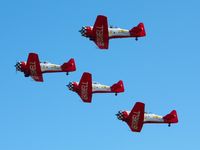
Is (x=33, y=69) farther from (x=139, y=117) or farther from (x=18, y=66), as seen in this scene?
(x=139, y=117)

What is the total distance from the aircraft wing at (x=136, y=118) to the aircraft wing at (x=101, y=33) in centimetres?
2026

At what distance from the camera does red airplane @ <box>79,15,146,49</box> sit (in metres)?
164

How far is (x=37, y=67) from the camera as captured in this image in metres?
173

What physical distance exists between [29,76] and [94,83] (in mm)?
18995

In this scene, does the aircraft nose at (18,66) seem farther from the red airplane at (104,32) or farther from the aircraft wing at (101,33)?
the aircraft wing at (101,33)

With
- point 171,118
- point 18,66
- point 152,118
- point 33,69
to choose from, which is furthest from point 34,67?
point 171,118

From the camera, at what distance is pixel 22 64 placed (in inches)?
6900

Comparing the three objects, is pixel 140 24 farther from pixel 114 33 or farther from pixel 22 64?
pixel 22 64

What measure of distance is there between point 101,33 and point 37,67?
20.3m

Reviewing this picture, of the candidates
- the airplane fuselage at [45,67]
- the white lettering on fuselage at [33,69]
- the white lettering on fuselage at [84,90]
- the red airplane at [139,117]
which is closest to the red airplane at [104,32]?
the airplane fuselage at [45,67]

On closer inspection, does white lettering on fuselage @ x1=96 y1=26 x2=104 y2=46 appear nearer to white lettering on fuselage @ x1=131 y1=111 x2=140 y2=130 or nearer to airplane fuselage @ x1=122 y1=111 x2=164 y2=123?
white lettering on fuselage @ x1=131 y1=111 x2=140 y2=130

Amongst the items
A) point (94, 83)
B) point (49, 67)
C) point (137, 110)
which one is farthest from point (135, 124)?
point (49, 67)

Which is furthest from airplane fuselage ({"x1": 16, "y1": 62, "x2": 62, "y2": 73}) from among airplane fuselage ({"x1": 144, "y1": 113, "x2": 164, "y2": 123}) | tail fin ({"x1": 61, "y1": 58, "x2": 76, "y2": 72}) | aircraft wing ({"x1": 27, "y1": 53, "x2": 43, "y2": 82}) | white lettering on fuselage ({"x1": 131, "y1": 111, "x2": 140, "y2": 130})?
airplane fuselage ({"x1": 144, "y1": 113, "x2": 164, "y2": 123})

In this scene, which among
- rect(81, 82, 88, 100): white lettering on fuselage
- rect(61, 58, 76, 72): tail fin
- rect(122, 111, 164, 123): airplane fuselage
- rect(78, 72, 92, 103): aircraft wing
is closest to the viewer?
rect(78, 72, 92, 103): aircraft wing
